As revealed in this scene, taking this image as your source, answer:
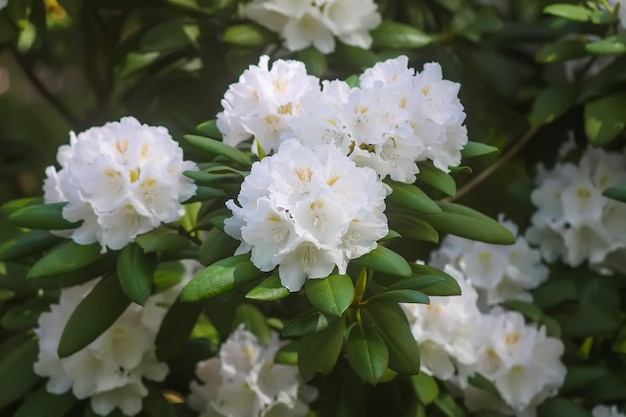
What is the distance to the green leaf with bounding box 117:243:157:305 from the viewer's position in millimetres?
1153

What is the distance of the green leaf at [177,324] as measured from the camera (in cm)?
133

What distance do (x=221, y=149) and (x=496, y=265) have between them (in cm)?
64

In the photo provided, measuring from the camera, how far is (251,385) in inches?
53.8

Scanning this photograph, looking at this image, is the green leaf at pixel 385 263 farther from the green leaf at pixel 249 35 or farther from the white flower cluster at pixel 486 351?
the green leaf at pixel 249 35

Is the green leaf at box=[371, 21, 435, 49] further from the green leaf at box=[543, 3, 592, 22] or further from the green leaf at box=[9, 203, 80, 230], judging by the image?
the green leaf at box=[9, 203, 80, 230]

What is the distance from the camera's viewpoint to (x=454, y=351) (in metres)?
1.35

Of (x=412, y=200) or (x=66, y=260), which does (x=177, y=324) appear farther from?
(x=412, y=200)

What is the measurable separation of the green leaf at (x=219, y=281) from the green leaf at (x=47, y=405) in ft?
1.47

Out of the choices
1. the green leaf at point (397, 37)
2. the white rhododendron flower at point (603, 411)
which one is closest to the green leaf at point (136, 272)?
the green leaf at point (397, 37)

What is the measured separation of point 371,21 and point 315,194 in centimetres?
69

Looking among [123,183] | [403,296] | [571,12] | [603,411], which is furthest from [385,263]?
[571,12]

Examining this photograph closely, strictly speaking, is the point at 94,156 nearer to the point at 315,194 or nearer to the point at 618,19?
the point at 315,194

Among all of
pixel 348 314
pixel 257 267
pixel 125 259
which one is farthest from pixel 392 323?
pixel 125 259

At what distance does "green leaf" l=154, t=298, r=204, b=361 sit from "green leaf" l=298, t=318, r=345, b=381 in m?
0.27
